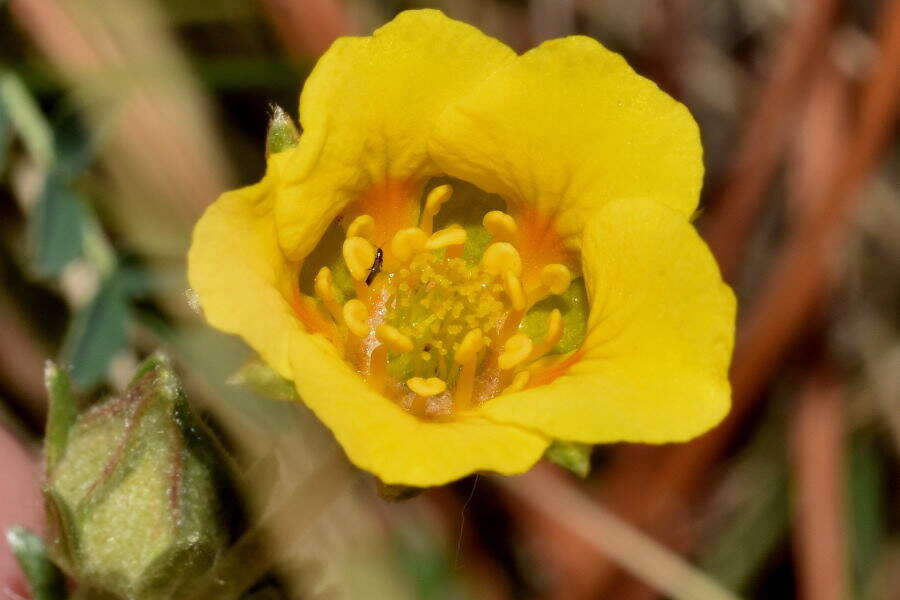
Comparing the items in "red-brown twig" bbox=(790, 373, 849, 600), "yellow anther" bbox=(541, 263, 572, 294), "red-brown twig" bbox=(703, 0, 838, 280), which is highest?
"yellow anther" bbox=(541, 263, 572, 294)

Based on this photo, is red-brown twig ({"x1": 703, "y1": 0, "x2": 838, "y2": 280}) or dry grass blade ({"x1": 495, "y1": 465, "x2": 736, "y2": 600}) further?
red-brown twig ({"x1": 703, "y1": 0, "x2": 838, "y2": 280})

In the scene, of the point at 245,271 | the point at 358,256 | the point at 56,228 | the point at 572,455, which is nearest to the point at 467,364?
the point at 358,256

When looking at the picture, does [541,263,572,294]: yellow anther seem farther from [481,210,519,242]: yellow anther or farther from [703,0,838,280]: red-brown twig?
[703,0,838,280]: red-brown twig

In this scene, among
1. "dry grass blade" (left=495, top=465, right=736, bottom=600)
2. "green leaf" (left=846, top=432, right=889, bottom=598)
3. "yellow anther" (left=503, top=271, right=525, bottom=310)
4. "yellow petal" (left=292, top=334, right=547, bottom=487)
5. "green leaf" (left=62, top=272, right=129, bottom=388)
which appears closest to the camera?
"yellow petal" (left=292, top=334, right=547, bottom=487)

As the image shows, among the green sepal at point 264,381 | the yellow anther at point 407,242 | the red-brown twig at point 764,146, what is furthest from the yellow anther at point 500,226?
the red-brown twig at point 764,146

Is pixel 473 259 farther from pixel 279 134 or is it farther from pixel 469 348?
pixel 279 134

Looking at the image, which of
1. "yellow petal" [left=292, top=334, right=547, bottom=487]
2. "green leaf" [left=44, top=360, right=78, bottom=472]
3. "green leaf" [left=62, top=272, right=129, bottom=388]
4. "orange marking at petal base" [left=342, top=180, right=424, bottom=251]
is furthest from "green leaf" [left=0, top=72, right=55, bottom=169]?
"yellow petal" [left=292, top=334, right=547, bottom=487]
